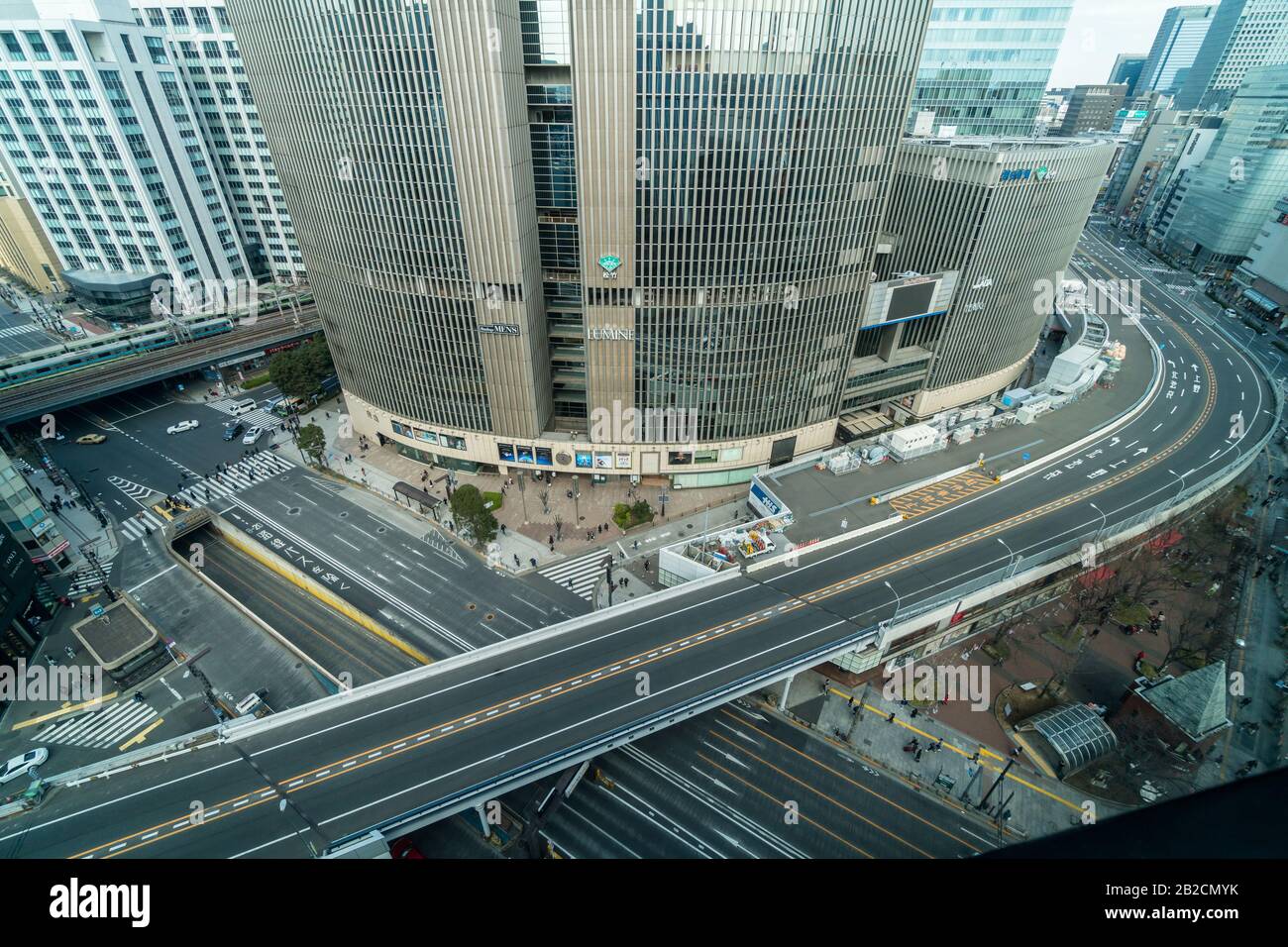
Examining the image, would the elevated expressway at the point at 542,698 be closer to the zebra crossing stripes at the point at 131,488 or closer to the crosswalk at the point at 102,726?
the crosswalk at the point at 102,726

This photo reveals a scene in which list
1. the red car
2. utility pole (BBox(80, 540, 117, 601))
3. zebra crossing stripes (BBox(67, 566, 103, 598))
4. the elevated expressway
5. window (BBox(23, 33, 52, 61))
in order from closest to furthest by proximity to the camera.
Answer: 1. the elevated expressway
2. the red car
3. utility pole (BBox(80, 540, 117, 601))
4. zebra crossing stripes (BBox(67, 566, 103, 598))
5. window (BBox(23, 33, 52, 61))

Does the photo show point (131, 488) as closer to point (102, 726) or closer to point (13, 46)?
point (102, 726)

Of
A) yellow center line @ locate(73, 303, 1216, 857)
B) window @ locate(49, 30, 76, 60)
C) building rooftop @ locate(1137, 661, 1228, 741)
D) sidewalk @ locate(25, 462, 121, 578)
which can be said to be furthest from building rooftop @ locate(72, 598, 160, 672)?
window @ locate(49, 30, 76, 60)

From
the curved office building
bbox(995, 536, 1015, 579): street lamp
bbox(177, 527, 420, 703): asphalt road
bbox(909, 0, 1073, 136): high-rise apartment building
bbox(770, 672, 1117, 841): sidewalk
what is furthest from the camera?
bbox(909, 0, 1073, 136): high-rise apartment building

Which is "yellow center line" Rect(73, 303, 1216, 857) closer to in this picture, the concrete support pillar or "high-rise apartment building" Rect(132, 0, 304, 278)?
the concrete support pillar

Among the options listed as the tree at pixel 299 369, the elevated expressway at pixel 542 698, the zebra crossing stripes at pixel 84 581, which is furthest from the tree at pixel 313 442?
the elevated expressway at pixel 542 698

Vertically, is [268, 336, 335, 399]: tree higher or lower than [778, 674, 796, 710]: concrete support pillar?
higher
